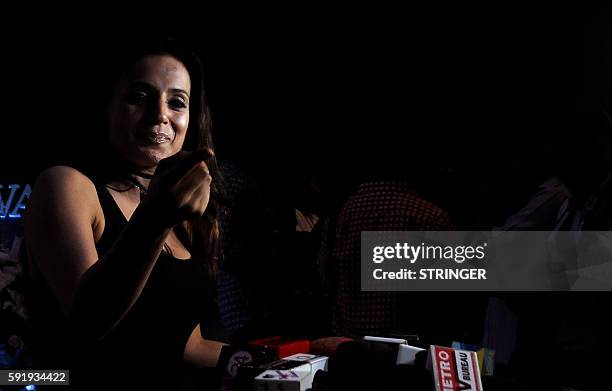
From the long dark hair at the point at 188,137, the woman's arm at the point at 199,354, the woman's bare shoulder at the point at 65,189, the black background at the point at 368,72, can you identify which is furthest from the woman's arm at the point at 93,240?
the black background at the point at 368,72

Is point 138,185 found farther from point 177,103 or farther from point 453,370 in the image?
point 453,370

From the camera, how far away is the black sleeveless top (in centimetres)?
112

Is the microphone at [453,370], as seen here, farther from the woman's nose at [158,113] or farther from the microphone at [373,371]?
the woman's nose at [158,113]

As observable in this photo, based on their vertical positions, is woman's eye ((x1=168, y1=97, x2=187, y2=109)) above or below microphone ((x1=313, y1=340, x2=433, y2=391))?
above

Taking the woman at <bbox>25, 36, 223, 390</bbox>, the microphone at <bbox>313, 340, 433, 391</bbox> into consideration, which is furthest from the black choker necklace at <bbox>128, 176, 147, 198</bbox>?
the microphone at <bbox>313, 340, 433, 391</bbox>

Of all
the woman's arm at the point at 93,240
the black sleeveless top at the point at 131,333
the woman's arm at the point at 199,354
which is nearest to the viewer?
the woman's arm at the point at 93,240

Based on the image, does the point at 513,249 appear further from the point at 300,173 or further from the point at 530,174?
the point at 300,173

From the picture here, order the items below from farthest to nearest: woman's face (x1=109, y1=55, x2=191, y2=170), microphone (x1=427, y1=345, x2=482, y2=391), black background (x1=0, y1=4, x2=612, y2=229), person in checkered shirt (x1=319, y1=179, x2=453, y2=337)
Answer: black background (x1=0, y1=4, x2=612, y2=229), person in checkered shirt (x1=319, y1=179, x2=453, y2=337), woman's face (x1=109, y1=55, x2=191, y2=170), microphone (x1=427, y1=345, x2=482, y2=391)

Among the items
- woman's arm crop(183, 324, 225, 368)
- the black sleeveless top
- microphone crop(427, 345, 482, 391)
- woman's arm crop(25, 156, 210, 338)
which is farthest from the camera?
woman's arm crop(183, 324, 225, 368)

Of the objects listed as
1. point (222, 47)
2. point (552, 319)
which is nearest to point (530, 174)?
point (552, 319)

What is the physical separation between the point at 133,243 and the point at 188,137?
0.75m

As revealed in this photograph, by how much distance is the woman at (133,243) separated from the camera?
2.85 feet

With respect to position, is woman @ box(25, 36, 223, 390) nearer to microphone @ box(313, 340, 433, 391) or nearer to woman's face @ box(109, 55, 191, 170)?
woman's face @ box(109, 55, 191, 170)

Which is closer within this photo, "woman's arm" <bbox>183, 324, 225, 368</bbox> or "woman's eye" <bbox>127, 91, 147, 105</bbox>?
"woman's eye" <bbox>127, 91, 147, 105</bbox>
